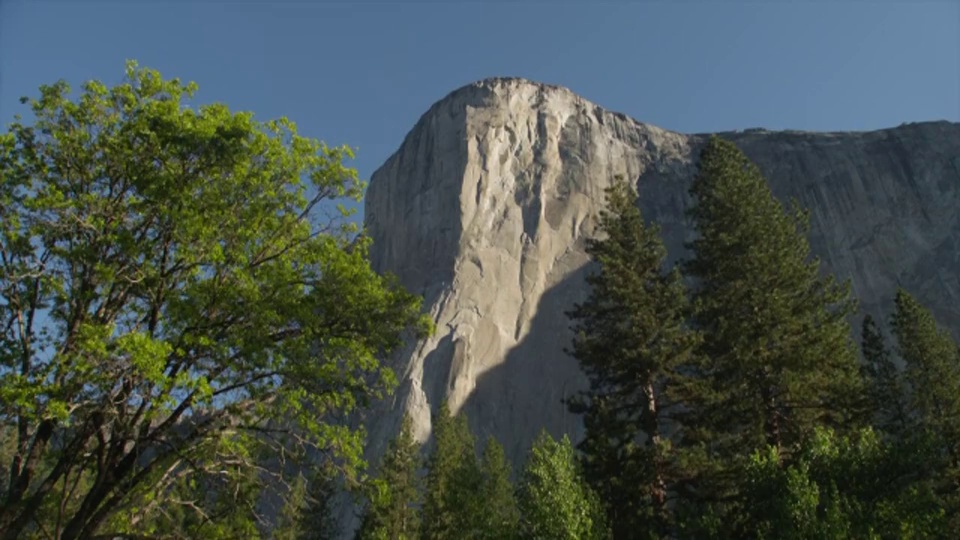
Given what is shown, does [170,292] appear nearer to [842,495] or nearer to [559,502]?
[559,502]

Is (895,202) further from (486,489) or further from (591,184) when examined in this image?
(486,489)

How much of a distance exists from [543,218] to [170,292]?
75.5 meters

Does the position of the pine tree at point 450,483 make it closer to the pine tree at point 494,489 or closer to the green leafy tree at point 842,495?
the pine tree at point 494,489

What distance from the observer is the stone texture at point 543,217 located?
230 ft

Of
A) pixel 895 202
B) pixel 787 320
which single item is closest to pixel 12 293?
pixel 787 320

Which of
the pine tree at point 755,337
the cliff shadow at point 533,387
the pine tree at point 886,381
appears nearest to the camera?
the pine tree at point 755,337

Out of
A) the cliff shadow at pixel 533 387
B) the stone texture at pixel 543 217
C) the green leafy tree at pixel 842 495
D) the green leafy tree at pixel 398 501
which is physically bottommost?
the green leafy tree at pixel 842 495

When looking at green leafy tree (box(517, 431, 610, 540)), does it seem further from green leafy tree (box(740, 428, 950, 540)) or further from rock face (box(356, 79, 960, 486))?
rock face (box(356, 79, 960, 486))

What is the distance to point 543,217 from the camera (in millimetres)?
84250

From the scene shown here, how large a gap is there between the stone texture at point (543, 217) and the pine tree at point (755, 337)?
43.6m

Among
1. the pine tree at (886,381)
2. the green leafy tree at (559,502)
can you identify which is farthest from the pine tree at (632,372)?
the pine tree at (886,381)

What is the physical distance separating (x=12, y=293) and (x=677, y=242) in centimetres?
8049

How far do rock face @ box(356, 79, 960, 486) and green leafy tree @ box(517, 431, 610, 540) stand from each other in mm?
46948

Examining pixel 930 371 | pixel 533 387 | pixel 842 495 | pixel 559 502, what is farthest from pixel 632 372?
pixel 533 387
